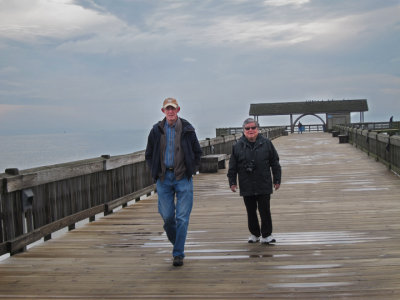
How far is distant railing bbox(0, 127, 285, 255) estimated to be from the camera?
6.71m

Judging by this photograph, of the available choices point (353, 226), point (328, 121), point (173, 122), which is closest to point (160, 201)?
point (173, 122)

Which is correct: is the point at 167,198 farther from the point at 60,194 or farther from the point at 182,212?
the point at 60,194

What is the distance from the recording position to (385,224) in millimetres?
8055

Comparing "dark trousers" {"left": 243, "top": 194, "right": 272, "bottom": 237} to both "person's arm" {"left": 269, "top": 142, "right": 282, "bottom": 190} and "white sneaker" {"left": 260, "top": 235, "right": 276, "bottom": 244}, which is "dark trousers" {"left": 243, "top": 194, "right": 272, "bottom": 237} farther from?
"person's arm" {"left": 269, "top": 142, "right": 282, "bottom": 190}

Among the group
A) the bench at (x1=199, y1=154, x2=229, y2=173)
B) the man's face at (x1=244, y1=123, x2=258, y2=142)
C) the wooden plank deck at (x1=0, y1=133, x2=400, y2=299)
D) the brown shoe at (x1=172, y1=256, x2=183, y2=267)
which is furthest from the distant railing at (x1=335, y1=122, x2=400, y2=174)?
the brown shoe at (x1=172, y1=256, x2=183, y2=267)

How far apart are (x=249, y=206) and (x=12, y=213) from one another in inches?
121

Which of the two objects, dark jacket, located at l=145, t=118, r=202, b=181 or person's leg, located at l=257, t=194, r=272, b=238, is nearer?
dark jacket, located at l=145, t=118, r=202, b=181

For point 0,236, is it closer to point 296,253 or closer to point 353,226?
point 296,253

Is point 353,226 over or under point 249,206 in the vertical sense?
under

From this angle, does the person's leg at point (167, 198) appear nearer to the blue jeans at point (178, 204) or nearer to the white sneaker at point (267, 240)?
the blue jeans at point (178, 204)

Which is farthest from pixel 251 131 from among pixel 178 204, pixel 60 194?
pixel 60 194

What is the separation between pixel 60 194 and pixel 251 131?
10.6 feet

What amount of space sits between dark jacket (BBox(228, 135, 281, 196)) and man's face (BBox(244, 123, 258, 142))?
10 centimetres

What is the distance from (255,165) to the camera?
22.5 feet
